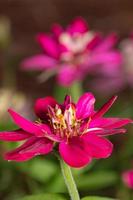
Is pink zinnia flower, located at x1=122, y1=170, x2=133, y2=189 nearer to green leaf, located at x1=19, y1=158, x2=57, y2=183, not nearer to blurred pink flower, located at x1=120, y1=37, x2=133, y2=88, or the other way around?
green leaf, located at x1=19, y1=158, x2=57, y2=183

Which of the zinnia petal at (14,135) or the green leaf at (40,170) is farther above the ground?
the zinnia petal at (14,135)

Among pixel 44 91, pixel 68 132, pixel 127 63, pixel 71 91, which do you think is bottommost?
pixel 44 91

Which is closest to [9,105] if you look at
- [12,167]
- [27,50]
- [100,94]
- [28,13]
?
[12,167]

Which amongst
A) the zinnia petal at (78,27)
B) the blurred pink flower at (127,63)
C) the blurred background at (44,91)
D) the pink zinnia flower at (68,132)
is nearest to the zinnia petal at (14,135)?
the pink zinnia flower at (68,132)

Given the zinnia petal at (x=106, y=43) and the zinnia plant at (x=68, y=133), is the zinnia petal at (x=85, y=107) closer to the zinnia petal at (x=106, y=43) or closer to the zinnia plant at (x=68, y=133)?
the zinnia plant at (x=68, y=133)

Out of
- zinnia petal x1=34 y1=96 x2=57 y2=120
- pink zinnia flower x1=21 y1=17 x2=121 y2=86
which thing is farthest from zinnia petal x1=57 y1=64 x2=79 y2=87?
zinnia petal x1=34 y1=96 x2=57 y2=120

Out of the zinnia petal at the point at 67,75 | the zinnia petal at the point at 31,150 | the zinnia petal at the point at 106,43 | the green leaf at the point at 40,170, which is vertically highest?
the zinnia petal at the point at 31,150

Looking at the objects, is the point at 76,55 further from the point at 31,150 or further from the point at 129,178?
the point at 31,150

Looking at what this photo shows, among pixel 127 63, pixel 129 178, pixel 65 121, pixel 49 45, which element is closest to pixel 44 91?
pixel 127 63
